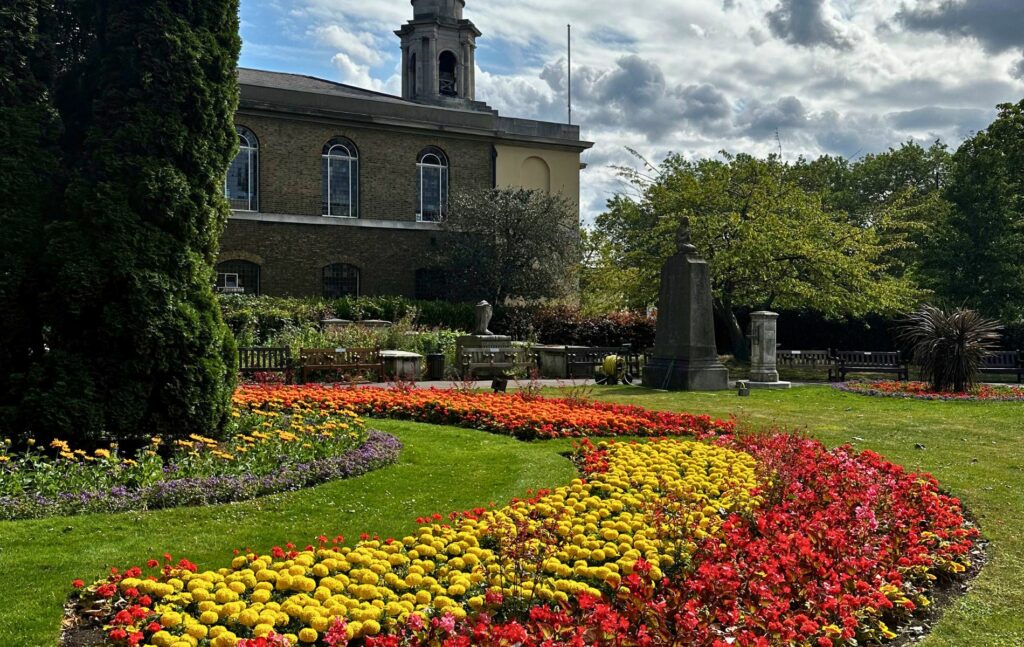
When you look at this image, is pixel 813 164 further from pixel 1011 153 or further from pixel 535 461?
pixel 535 461

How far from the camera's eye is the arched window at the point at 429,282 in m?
32.0

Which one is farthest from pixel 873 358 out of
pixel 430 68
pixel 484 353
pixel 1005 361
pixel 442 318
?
pixel 430 68

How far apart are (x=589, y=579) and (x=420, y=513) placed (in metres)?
1.90

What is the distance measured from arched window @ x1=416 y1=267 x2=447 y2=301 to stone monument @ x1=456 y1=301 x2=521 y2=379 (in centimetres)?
1167

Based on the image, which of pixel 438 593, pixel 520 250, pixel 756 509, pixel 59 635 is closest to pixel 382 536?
pixel 438 593

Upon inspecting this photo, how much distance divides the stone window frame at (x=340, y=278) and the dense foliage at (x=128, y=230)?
2229cm

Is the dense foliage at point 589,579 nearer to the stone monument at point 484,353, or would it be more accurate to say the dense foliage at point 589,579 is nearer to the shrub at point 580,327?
the stone monument at point 484,353

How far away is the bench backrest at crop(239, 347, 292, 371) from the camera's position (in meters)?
16.8

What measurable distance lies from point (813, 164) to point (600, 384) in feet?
117

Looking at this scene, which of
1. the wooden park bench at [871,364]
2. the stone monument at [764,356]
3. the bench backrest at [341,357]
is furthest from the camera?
the wooden park bench at [871,364]

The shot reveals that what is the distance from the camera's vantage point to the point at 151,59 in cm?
800

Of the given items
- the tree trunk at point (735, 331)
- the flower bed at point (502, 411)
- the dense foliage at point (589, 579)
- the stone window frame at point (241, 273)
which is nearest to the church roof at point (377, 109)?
the stone window frame at point (241, 273)

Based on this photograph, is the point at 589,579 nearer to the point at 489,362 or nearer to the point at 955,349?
the point at 955,349

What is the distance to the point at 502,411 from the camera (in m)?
10.8
